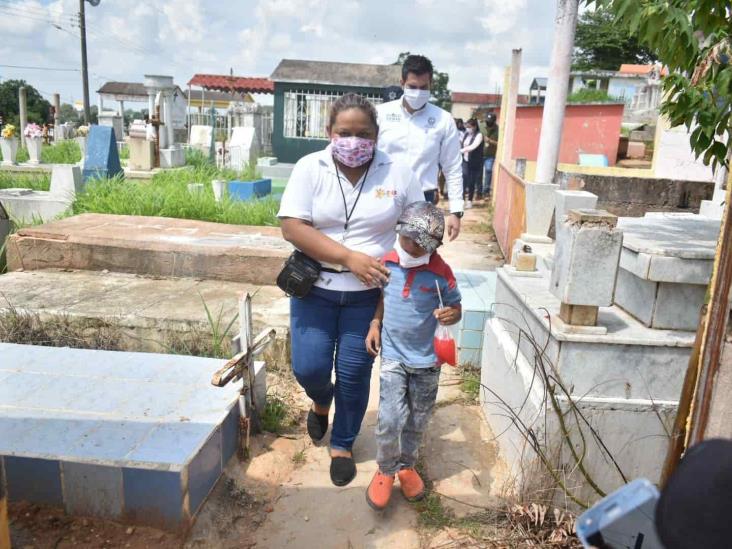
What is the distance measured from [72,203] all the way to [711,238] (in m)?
7.44

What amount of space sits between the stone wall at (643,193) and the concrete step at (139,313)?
433cm

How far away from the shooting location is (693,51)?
2.26 m

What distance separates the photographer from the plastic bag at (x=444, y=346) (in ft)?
8.25

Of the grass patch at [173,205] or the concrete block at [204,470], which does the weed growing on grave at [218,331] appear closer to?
the concrete block at [204,470]

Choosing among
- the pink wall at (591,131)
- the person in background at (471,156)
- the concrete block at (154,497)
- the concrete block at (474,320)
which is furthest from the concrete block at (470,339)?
the pink wall at (591,131)

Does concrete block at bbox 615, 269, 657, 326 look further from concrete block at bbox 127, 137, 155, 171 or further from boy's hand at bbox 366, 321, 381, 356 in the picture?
concrete block at bbox 127, 137, 155, 171

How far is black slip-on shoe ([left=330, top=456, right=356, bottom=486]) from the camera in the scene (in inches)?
113

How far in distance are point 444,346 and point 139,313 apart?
2.38m

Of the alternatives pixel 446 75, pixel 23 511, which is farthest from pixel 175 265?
pixel 446 75

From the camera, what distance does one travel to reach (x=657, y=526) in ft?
2.72

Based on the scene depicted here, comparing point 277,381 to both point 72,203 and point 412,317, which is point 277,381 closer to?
point 412,317

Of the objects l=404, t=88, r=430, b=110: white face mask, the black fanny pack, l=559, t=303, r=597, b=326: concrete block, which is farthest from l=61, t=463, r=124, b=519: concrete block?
l=404, t=88, r=430, b=110: white face mask

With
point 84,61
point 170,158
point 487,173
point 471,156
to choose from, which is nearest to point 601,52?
point 84,61

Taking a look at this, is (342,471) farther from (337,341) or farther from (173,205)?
(173,205)
